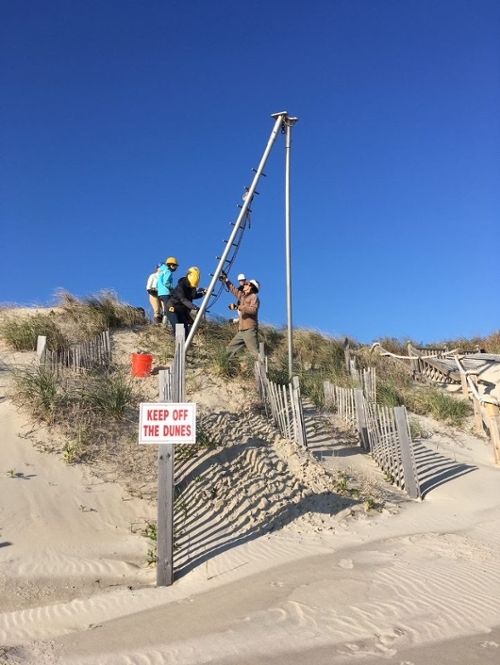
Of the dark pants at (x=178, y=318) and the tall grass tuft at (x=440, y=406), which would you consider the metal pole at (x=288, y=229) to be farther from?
the tall grass tuft at (x=440, y=406)

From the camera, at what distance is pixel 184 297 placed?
11.6m

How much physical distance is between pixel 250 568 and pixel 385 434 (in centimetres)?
421

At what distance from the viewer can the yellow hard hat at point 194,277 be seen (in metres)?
12.0

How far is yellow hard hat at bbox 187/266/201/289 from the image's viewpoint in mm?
12031

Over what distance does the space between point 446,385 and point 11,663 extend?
47.4 feet

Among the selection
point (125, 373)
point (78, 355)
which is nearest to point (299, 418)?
point (125, 373)

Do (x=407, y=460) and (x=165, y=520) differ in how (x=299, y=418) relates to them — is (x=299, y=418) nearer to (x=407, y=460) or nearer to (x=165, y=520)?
(x=407, y=460)

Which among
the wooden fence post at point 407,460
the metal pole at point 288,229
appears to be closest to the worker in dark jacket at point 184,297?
the metal pole at point 288,229

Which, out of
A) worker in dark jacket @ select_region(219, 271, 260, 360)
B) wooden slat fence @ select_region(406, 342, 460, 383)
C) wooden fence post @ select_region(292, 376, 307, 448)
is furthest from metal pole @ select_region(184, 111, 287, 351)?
wooden slat fence @ select_region(406, 342, 460, 383)

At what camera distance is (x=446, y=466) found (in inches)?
389

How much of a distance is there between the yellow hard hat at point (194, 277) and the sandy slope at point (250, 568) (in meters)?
3.67

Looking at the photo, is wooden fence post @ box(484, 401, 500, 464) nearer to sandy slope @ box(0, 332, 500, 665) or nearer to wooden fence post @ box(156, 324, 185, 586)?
sandy slope @ box(0, 332, 500, 665)

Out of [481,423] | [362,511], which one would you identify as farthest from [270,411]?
[481,423]

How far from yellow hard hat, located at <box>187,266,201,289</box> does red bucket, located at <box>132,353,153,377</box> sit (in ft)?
7.22
